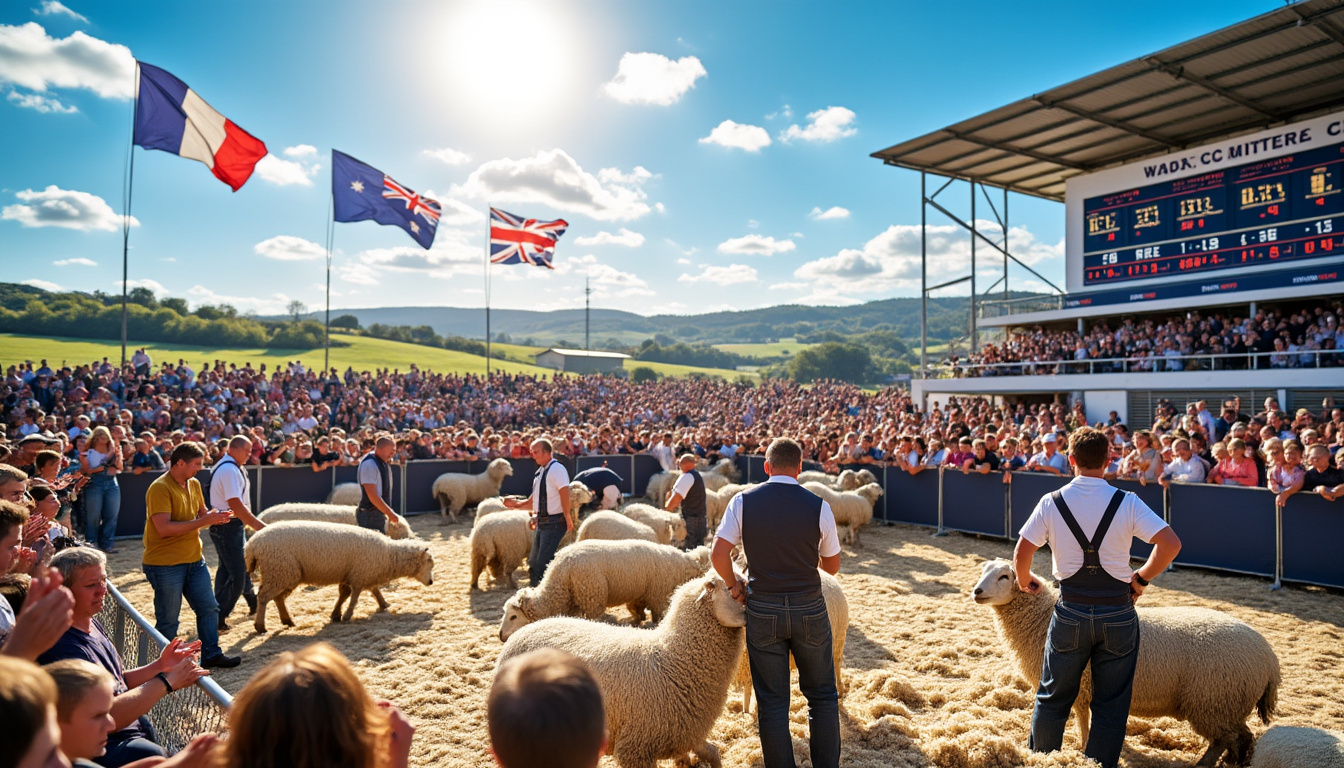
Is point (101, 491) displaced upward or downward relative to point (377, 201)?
downward

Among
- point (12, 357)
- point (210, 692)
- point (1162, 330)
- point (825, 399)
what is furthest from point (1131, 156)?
point (12, 357)

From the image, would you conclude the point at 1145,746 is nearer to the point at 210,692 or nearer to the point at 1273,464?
the point at 210,692

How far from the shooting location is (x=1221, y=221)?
25.2 m

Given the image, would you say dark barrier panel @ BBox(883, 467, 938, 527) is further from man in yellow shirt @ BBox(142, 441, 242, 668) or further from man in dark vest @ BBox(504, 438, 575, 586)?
man in yellow shirt @ BBox(142, 441, 242, 668)

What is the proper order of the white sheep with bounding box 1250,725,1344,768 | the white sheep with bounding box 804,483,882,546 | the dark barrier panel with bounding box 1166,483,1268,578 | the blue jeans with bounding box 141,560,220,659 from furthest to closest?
the white sheep with bounding box 804,483,882,546, the dark barrier panel with bounding box 1166,483,1268,578, the blue jeans with bounding box 141,560,220,659, the white sheep with bounding box 1250,725,1344,768

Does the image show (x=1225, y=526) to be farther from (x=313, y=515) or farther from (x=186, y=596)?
(x=313, y=515)

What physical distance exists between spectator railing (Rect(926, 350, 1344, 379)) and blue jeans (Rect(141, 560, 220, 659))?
24339 mm

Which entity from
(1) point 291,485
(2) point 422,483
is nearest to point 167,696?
(1) point 291,485

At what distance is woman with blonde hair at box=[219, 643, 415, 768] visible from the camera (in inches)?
66.3

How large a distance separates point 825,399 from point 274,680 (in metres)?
33.6

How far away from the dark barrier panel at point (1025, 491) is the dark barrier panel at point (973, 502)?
0.18m

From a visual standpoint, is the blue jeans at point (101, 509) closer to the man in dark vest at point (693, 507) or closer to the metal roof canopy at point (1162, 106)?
the man in dark vest at point (693, 507)

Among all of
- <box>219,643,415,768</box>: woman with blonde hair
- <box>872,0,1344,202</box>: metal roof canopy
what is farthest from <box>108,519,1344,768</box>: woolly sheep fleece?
<box>872,0,1344,202</box>: metal roof canopy

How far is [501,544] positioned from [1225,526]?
34.5 ft
